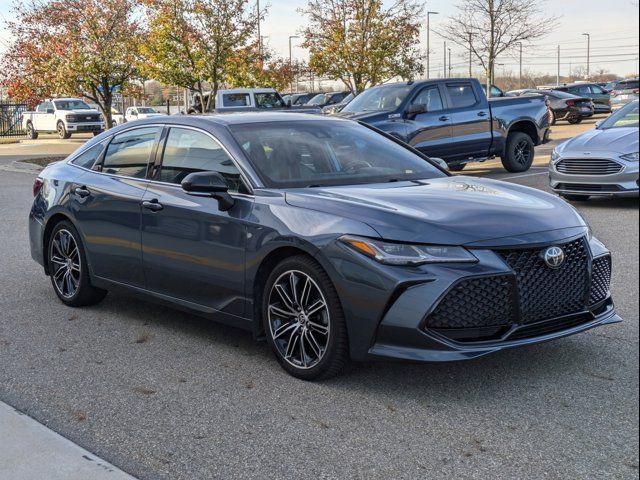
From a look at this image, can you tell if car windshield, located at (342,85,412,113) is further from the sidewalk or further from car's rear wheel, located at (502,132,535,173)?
the sidewalk

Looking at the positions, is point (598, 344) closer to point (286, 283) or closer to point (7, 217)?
→ point (286, 283)

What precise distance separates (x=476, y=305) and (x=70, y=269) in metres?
3.67

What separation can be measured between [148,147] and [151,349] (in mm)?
1457

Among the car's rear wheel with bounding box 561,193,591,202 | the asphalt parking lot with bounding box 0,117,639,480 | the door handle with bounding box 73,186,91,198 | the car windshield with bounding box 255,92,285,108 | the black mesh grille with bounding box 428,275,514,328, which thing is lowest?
the asphalt parking lot with bounding box 0,117,639,480

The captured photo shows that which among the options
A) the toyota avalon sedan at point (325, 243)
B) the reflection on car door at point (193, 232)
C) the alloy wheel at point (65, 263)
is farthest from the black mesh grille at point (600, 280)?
the alloy wheel at point (65, 263)

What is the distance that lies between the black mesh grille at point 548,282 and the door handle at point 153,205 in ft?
7.94

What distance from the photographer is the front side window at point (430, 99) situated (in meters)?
15.7

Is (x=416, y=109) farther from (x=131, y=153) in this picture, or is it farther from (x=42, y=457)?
(x=42, y=457)

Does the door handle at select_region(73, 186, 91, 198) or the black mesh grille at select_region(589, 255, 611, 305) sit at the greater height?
the door handle at select_region(73, 186, 91, 198)

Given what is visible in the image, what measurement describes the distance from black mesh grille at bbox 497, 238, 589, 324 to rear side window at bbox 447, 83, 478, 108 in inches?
463

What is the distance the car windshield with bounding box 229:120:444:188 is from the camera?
17.6 ft

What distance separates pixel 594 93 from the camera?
42.1m

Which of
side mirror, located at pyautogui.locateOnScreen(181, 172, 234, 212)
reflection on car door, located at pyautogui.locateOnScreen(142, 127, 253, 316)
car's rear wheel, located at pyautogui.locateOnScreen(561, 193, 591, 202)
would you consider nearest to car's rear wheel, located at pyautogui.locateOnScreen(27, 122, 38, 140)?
car's rear wheel, located at pyautogui.locateOnScreen(561, 193, 591, 202)

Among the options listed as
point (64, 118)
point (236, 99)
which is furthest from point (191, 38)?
point (64, 118)
